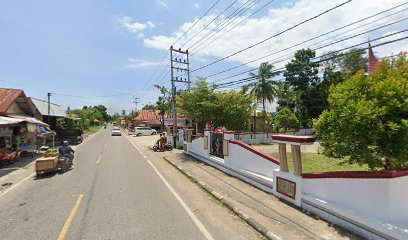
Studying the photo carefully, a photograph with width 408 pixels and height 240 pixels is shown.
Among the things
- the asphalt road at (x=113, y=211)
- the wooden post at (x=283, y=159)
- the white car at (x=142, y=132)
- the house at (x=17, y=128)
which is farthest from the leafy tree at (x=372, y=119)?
the white car at (x=142, y=132)


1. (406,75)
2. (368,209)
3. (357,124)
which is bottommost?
(368,209)

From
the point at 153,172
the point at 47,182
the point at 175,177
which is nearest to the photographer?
the point at 47,182

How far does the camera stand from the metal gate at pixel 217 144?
1248 cm

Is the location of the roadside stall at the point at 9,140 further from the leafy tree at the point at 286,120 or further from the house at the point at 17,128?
the leafy tree at the point at 286,120

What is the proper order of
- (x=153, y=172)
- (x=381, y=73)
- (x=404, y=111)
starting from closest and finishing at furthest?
(x=404, y=111) < (x=381, y=73) < (x=153, y=172)

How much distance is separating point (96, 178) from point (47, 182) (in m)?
1.89

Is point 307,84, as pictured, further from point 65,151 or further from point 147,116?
point 147,116

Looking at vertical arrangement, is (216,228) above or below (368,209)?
below

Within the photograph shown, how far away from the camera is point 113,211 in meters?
6.51

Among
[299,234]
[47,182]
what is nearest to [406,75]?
[299,234]

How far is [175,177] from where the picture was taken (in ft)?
35.3

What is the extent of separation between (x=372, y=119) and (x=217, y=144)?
28.2ft

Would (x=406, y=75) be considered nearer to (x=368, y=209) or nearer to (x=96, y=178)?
(x=368, y=209)

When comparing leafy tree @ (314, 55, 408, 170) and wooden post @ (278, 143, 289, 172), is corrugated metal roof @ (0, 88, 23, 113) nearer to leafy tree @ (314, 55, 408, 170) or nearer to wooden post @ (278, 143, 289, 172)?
wooden post @ (278, 143, 289, 172)
